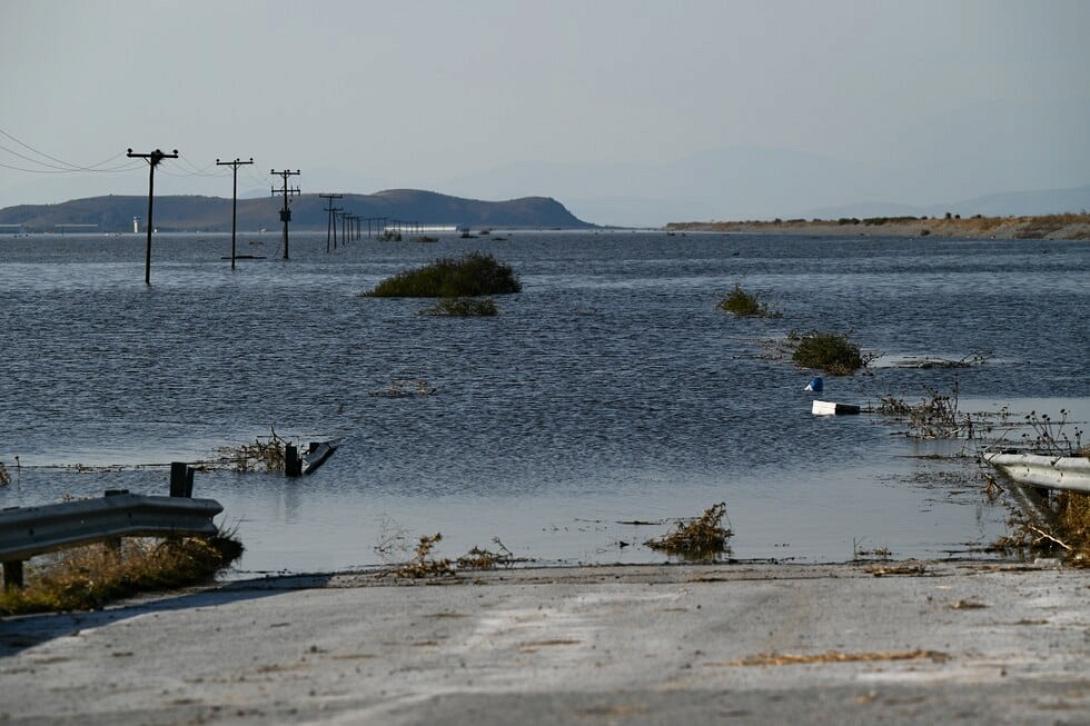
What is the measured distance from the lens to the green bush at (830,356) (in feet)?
126

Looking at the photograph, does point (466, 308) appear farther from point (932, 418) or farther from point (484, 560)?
point (484, 560)

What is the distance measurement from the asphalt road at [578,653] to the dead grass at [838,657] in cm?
3

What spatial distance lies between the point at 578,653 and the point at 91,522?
17.6 feet

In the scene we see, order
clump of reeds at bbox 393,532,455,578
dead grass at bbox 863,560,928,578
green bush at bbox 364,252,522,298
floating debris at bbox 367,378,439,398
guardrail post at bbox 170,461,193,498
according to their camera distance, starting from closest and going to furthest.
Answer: dead grass at bbox 863,560,928,578 < clump of reeds at bbox 393,532,455,578 < guardrail post at bbox 170,461,193,498 < floating debris at bbox 367,378,439,398 < green bush at bbox 364,252,522,298

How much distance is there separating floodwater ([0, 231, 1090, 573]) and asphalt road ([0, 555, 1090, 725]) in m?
3.52

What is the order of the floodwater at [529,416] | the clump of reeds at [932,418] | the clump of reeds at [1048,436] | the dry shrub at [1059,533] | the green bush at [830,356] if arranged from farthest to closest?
the green bush at [830,356] → the clump of reeds at [932,418] → the clump of reeds at [1048,436] → the floodwater at [529,416] → the dry shrub at [1059,533]

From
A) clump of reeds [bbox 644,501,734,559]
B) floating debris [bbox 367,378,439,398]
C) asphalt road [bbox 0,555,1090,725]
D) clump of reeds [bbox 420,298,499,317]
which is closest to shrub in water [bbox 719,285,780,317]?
clump of reeds [bbox 420,298,499,317]

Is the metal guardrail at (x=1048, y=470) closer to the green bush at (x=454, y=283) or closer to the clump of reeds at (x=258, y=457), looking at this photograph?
the clump of reeds at (x=258, y=457)

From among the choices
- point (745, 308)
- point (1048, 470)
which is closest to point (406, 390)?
point (1048, 470)

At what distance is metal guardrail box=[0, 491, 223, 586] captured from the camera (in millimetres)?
12695

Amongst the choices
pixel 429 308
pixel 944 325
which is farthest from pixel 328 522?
pixel 429 308

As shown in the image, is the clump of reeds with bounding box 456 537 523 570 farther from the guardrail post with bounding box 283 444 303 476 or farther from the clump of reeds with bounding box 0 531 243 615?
the guardrail post with bounding box 283 444 303 476

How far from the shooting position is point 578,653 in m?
10.2

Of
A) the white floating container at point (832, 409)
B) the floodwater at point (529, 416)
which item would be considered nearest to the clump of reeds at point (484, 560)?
the floodwater at point (529, 416)
